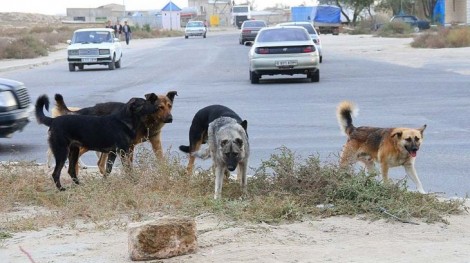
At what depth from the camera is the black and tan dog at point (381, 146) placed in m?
9.56

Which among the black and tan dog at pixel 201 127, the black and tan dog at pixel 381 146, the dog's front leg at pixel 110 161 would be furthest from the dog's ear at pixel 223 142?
the dog's front leg at pixel 110 161

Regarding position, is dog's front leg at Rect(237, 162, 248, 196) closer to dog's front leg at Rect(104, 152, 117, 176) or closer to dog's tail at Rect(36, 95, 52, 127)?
dog's front leg at Rect(104, 152, 117, 176)

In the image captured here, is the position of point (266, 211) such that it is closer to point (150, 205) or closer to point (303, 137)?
point (150, 205)

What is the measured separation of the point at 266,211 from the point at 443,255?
1904 millimetres

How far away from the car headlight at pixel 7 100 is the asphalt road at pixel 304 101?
2.36 ft

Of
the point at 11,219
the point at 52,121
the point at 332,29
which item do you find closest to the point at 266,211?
the point at 11,219

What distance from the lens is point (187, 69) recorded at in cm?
3700

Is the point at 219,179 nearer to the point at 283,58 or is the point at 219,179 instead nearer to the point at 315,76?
the point at 283,58

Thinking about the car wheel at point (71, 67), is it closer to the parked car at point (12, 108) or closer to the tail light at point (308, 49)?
the tail light at point (308, 49)

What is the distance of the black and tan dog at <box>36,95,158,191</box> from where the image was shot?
989cm

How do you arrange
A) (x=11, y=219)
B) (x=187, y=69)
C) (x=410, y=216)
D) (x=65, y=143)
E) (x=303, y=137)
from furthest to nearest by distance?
(x=187, y=69), (x=303, y=137), (x=65, y=143), (x=11, y=219), (x=410, y=216)

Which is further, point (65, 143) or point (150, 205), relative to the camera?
point (65, 143)

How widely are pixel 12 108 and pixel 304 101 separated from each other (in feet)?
28.4

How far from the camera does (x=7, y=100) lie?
14.3 metres
